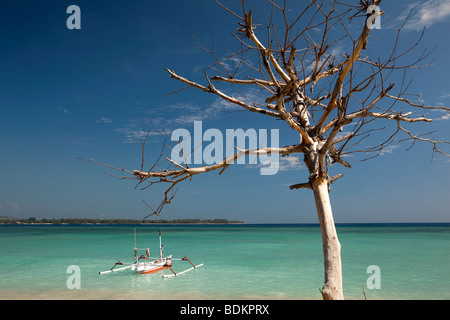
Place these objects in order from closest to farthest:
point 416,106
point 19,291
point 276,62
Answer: point 276,62
point 416,106
point 19,291

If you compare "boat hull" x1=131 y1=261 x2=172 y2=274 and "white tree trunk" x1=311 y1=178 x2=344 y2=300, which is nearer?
"white tree trunk" x1=311 y1=178 x2=344 y2=300

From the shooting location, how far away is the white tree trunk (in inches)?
82.7

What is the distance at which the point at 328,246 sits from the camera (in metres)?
2.17

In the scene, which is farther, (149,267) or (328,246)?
(149,267)

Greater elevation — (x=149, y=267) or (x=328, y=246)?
(x=328, y=246)

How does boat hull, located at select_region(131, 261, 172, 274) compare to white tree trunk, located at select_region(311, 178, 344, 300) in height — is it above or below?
below

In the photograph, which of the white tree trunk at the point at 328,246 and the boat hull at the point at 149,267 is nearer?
the white tree trunk at the point at 328,246

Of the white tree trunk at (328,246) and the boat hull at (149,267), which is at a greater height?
the white tree trunk at (328,246)

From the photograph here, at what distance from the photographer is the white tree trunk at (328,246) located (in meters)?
2.10
